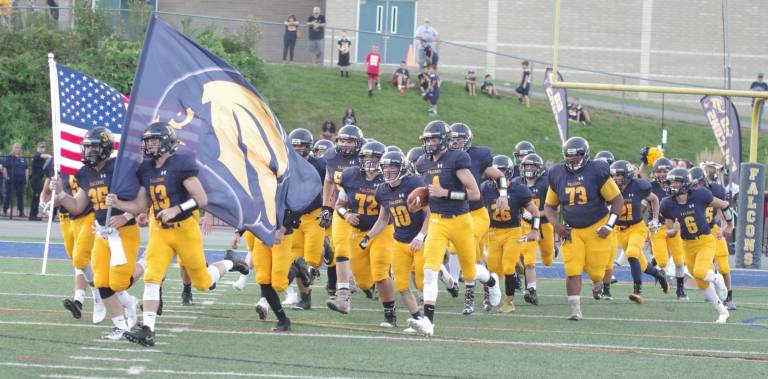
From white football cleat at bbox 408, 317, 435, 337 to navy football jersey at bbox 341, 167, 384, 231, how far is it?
1.73 m

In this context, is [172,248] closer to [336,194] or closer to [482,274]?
[336,194]

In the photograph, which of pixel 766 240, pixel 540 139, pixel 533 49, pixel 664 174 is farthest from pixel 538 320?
pixel 533 49

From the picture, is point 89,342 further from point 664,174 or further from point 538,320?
point 664,174

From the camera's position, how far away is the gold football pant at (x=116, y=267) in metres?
9.77

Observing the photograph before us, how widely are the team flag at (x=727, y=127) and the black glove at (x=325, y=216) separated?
10.3 metres

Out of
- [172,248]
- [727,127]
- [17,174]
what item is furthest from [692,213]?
[17,174]

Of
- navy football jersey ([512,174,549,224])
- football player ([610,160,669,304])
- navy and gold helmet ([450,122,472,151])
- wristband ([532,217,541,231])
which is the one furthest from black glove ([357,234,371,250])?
football player ([610,160,669,304])

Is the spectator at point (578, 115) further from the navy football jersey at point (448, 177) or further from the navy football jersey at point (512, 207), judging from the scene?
the navy football jersey at point (448, 177)

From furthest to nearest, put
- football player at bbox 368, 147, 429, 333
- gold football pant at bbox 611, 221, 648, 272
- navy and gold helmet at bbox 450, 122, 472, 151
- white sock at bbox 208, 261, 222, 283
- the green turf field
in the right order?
1. gold football pant at bbox 611, 221, 648, 272
2. navy and gold helmet at bbox 450, 122, 472, 151
3. football player at bbox 368, 147, 429, 333
4. white sock at bbox 208, 261, 222, 283
5. the green turf field

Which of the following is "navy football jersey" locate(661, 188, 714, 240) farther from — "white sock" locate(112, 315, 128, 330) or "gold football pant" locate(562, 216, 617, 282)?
Answer: "white sock" locate(112, 315, 128, 330)

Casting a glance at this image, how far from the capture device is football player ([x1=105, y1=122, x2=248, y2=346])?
31.1ft

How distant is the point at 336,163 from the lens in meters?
→ 13.0

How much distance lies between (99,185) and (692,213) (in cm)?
664

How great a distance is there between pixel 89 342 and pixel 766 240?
16623mm
